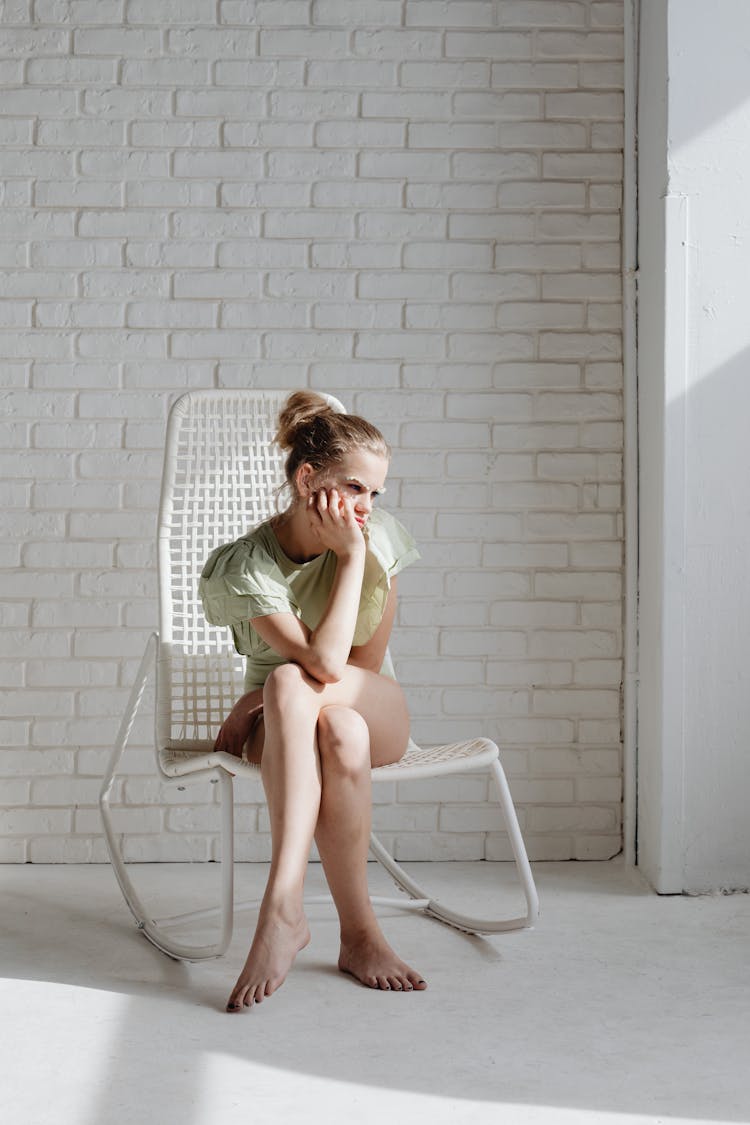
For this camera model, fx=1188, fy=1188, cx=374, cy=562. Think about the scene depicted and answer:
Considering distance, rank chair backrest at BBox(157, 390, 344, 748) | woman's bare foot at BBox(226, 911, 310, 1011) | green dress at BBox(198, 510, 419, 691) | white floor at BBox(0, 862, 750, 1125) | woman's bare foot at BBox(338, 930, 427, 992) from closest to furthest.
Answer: white floor at BBox(0, 862, 750, 1125)
woman's bare foot at BBox(226, 911, 310, 1011)
woman's bare foot at BBox(338, 930, 427, 992)
green dress at BBox(198, 510, 419, 691)
chair backrest at BBox(157, 390, 344, 748)

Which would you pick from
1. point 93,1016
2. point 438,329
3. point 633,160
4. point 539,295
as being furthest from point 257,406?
point 93,1016

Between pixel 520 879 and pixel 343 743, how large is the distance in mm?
542

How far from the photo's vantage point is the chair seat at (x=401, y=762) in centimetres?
189

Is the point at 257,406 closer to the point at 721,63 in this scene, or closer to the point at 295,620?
the point at 295,620

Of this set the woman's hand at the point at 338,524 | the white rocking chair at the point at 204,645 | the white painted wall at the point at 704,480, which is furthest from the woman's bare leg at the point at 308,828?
the white painted wall at the point at 704,480

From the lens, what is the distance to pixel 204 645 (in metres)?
2.36

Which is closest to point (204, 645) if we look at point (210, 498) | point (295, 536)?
point (210, 498)

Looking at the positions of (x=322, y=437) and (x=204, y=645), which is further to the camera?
(x=204, y=645)

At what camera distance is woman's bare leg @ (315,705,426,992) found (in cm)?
184

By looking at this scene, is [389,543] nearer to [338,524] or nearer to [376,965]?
[338,524]

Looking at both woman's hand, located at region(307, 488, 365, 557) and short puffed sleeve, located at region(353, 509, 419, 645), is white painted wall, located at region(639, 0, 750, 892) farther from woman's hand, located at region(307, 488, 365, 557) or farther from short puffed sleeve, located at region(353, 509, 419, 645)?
woman's hand, located at region(307, 488, 365, 557)

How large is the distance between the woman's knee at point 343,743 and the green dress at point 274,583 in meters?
0.20

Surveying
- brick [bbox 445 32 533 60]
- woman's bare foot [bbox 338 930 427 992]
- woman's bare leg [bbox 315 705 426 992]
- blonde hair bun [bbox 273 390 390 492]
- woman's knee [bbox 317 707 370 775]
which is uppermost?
brick [bbox 445 32 533 60]

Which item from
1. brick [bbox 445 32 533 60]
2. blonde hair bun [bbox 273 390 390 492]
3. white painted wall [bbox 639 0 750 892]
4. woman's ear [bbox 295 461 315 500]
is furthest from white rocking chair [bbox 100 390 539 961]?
brick [bbox 445 32 533 60]
